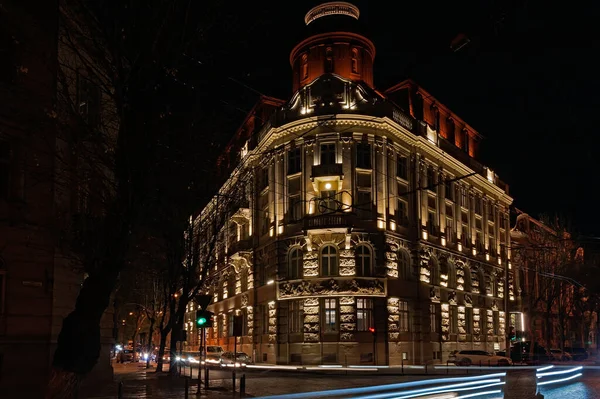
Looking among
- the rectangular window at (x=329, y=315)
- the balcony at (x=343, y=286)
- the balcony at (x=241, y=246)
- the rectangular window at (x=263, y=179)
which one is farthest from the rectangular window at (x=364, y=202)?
the balcony at (x=241, y=246)

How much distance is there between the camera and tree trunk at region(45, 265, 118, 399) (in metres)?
11.9

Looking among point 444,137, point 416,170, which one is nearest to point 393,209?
point 416,170

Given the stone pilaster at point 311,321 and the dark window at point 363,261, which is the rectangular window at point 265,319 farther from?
the dark window at point 363,261

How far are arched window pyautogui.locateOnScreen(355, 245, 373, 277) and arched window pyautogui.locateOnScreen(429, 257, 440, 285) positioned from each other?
8594mm

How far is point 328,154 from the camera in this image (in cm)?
4525

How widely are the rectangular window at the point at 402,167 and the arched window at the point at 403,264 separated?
18.6 ft

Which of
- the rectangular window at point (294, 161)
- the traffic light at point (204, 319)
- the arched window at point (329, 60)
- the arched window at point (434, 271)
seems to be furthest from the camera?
the arched window at point (434, 271)

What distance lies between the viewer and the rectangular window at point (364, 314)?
142 ft

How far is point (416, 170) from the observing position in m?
49.2

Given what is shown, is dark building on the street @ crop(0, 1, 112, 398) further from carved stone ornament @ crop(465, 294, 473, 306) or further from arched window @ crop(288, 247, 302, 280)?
carved stone ornament @ crop(465, 294, 473, 306)

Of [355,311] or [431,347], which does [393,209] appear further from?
[431,347]

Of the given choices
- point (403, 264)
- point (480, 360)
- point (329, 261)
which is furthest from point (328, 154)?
point (480, 360)

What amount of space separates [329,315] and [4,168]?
27.8 m

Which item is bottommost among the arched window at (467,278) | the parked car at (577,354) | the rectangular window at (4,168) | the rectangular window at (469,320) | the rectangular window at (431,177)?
the parked car at (577,354)
